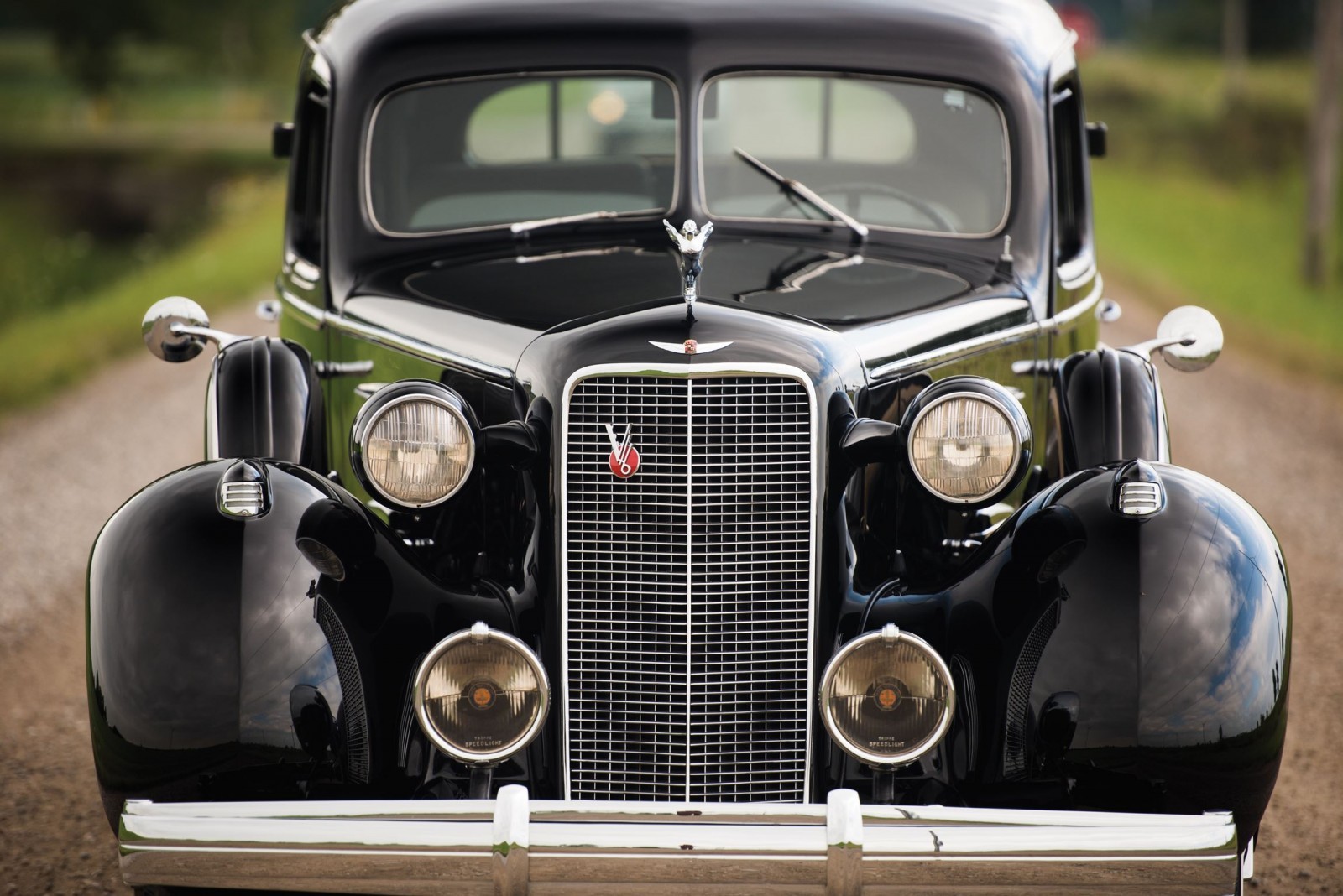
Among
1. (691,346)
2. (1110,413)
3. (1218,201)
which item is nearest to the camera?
(691,346)

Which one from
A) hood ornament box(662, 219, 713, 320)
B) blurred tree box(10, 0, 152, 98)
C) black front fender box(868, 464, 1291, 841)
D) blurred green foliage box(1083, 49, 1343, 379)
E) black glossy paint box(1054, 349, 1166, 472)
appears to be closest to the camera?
black front fender box(868, 464, 1291, 841)

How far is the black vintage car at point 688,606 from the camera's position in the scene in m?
2.43

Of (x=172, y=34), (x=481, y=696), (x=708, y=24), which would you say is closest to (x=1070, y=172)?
(x=708, y=24)

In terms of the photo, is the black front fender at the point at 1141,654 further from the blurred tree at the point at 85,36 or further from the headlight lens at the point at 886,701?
the blurred tree at the point at 85,36

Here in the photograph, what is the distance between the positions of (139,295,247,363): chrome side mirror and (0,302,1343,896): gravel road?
53.1 inches

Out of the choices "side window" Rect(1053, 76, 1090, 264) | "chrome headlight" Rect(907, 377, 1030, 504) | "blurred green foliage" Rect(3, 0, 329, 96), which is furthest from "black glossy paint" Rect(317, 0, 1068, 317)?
"blurred green foliage" Rect(3, 0, 329, 96)

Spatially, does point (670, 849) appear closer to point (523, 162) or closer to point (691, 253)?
point (691, 253)

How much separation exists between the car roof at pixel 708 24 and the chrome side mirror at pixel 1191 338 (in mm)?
782

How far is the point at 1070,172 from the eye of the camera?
4.24 m

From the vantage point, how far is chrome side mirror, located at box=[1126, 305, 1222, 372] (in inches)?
141

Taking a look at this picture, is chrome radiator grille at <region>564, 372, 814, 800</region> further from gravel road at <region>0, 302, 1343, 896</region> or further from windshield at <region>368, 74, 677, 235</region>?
gravel road at <region>0, 302, 1343, 896</region>

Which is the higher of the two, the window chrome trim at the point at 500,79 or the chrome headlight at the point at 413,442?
the window chrome trim at the point at 500,79

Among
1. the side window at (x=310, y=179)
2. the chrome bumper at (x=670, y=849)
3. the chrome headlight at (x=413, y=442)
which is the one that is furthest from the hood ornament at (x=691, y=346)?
the side window at (x=310, y=179)

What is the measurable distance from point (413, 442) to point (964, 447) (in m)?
1.12
